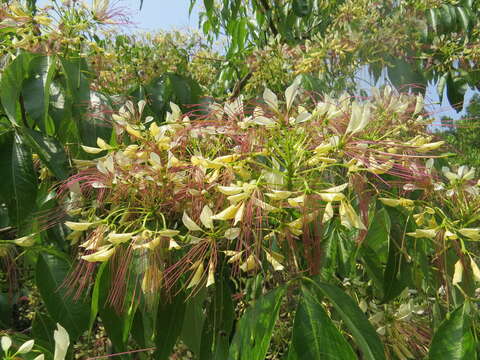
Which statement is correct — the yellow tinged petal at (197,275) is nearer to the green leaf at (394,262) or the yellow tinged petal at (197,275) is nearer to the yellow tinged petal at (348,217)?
the yellow tinged petal at (348,217)

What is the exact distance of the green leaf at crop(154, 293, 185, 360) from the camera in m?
1.11

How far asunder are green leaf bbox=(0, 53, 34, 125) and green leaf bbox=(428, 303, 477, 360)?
1.22m

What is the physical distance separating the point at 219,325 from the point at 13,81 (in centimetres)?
95

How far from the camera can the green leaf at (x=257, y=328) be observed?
0.88 metres

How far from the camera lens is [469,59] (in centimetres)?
295

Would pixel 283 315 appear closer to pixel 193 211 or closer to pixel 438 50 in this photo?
pixel 193 211

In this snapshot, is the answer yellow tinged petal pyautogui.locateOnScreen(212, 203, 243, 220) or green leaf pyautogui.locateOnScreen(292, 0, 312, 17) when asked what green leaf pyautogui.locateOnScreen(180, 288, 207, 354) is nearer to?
yellow tinged petal pyautogui.locateOnScreen(212, 203, 243, 220)

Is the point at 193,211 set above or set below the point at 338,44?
below

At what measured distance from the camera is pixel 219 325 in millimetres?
1164

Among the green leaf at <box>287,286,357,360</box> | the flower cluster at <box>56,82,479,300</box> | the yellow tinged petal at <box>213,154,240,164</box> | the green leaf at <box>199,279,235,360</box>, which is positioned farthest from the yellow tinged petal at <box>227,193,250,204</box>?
the green leaf at <box>199,279,235,360</box>

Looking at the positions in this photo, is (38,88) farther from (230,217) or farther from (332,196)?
(332,196)

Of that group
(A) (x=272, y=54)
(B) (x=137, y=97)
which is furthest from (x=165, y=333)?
(A) (x=272, y=54)

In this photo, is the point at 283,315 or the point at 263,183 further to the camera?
the point at 283,315

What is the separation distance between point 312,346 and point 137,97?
56.3 inches
